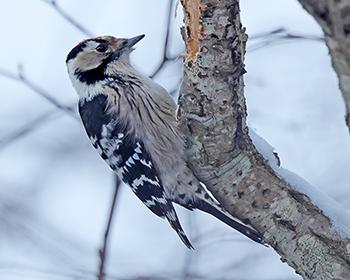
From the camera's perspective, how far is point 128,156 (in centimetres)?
282

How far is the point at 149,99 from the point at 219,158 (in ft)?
2.89

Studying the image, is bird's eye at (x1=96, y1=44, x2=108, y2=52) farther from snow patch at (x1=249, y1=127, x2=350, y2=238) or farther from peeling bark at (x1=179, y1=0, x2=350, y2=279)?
snow patch at (x1=249, y1=127, x2=350, y2=238)

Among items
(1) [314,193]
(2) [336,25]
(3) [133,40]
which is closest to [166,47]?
(3) [133,40]

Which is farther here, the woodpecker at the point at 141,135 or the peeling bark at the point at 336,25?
the woodpecker at the point at 141,135

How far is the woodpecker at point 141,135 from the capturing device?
8.98 feet

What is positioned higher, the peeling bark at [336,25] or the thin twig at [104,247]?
the peeling bark at [336,25]

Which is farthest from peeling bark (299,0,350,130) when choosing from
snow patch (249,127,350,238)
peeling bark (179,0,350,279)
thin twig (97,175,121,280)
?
thin twig (97,175,121,280)

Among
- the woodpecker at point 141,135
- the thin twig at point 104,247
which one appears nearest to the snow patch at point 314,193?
the woodpecker at point 141,135

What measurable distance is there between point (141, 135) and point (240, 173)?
882 millimetres

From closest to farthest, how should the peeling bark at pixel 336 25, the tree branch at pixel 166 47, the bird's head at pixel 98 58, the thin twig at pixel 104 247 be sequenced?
the peeling bark at pixel 336 25 < the thin twig at pixel 104 247 < the tree branch at pixel 166 47 < the bird's head at pixel 98 58

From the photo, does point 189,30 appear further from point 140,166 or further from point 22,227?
point 22,227

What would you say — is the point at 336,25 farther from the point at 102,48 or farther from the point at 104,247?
the point at 102,48

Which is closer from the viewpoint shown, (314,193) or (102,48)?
(314,193)

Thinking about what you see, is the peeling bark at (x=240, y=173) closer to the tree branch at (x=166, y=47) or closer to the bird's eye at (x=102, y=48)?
the tree branch at (x=166, y=47)
